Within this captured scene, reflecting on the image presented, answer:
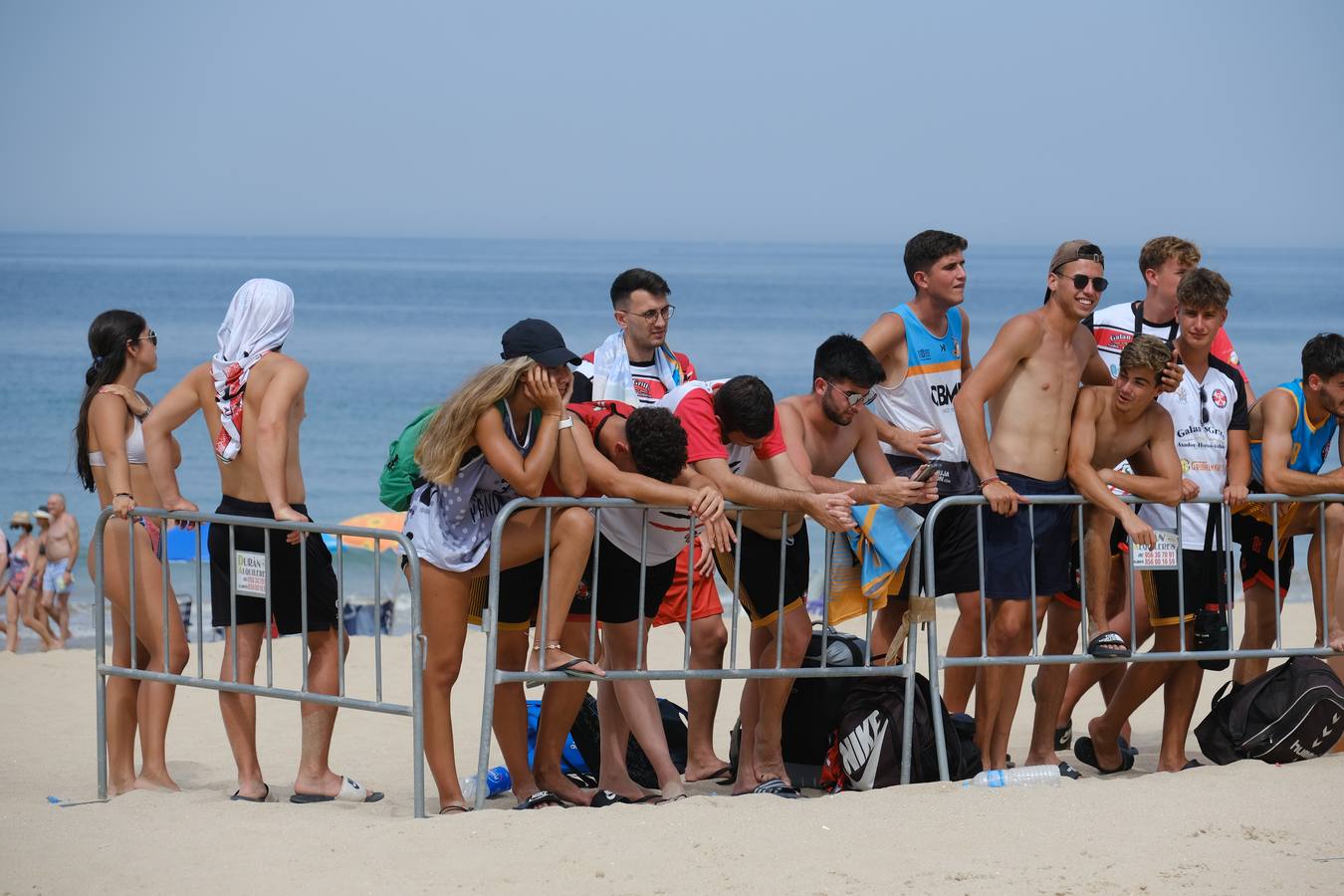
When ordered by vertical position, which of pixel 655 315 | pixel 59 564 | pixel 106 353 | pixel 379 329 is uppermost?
pixel 379 329

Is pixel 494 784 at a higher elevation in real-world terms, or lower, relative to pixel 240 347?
lower

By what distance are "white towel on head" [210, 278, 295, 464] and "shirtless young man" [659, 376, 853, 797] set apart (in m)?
1.58

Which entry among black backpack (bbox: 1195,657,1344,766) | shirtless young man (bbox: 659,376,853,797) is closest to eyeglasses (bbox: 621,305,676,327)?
shirtless young man (bbox: 659,376,853,797)

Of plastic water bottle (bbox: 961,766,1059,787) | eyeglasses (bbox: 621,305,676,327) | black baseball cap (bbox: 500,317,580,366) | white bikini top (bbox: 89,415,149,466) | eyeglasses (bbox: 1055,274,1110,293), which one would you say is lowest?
plastic water bottle (bbox: 961,766,1059,787)

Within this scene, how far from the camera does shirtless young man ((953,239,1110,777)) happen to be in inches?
235

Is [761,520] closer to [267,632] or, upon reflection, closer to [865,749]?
[865,749]

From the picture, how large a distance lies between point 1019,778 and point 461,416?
267cm

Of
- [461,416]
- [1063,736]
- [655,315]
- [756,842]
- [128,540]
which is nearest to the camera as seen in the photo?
[756,842]

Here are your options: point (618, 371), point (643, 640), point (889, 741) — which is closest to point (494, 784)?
point (643, 640)

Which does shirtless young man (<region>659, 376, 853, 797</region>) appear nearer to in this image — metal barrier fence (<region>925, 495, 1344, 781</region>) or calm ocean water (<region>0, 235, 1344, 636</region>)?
metal barrier fence (<region>925, 495, 1344, 781</region>)

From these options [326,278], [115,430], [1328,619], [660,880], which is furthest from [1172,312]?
[326,278]

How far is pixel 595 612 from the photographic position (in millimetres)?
5609

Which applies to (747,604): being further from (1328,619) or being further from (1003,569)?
(1328,619)

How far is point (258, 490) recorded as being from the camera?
19.0 feet
